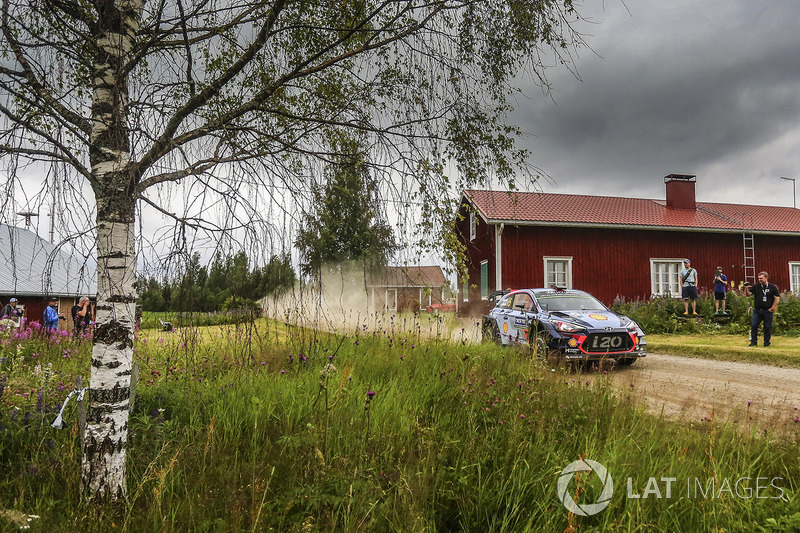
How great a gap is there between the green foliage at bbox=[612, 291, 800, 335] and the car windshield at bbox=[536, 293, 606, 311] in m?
7.07

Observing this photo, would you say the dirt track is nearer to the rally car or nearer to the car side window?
the rally car

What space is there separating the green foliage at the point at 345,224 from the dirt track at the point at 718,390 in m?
3.15

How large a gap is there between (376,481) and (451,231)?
1569mm

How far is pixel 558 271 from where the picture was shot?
2192 centimetres

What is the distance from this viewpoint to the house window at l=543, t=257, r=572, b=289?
2167 centimetres

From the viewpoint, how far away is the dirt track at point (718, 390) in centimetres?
485

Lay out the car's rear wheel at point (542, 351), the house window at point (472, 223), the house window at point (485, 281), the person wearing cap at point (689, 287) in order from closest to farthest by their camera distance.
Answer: the house window at point (472, 223)
the car's rear wheel at point (542, 351)
the person wearing cap at point (689, 287)
the house window at point (485, 281)

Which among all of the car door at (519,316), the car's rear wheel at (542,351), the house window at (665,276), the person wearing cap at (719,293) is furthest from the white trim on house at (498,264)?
the car's rear wheel at (542,351)

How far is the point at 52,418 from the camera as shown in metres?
4.02

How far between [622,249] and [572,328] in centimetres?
1524

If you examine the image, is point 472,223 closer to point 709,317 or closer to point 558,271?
point 558,271

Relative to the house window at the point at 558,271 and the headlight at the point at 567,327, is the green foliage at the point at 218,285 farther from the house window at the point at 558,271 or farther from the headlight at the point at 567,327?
the house window at the point at 558,271

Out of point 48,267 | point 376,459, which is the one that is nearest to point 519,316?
point 376,459

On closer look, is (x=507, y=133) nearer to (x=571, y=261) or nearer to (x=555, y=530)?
(x=555, y=530)
